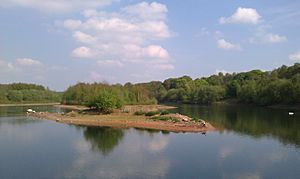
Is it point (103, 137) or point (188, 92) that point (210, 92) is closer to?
point (188, 92)

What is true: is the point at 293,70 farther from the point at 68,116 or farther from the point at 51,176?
the point at 51,176

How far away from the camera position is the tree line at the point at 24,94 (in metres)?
138

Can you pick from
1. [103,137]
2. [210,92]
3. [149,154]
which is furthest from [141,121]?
[210,92]

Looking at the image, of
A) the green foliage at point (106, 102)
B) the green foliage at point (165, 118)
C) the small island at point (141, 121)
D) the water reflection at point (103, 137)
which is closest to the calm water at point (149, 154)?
the water reflection at point (103, 137)

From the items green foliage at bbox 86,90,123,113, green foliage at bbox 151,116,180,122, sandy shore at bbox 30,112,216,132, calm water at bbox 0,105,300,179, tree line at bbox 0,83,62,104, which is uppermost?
tree line at bbox 0,83,62,104

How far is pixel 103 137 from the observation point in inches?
1650

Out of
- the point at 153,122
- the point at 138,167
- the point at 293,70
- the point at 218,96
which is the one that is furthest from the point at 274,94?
the point at 138,167

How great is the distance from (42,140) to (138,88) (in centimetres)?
7252

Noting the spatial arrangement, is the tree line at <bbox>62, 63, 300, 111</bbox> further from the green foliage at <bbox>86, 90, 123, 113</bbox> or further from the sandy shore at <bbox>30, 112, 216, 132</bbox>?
the sandy shore at <bbox>30, 112, 216, 132</bbox>

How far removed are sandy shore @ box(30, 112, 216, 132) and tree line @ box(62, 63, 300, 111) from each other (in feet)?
17.5

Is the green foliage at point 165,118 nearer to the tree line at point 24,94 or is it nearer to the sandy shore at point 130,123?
the sandy shore at point 130,123

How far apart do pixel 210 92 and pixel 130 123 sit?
253ft

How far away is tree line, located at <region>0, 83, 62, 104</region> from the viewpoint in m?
138

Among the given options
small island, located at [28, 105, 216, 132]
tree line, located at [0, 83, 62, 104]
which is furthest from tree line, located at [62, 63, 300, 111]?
tree line, located at [0, 83, 62, 104]
